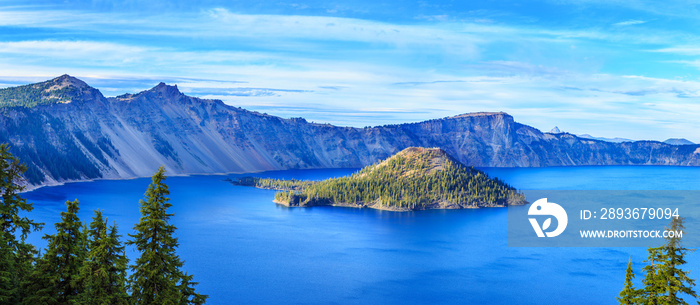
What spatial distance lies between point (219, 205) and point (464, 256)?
10650 cm

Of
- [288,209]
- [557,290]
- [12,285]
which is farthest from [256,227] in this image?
[12,285]

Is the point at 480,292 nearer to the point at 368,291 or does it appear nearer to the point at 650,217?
the point at 368,291

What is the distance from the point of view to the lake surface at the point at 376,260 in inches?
3415

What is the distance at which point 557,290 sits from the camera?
9069cm

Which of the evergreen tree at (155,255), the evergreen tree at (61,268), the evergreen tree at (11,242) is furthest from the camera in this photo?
the evergreen tree at (11,242)

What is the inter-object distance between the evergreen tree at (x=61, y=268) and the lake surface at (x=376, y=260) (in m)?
46.7

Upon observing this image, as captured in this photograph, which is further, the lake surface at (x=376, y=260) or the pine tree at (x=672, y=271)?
the lake surface at (x=376, y=260)

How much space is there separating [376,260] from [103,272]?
286ft

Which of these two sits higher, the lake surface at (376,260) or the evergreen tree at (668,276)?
the evergreen tree at (668,276)

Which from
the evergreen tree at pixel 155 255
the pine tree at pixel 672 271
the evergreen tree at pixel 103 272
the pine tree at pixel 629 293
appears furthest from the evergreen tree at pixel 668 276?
the evergreen tree at pixel 103 272
